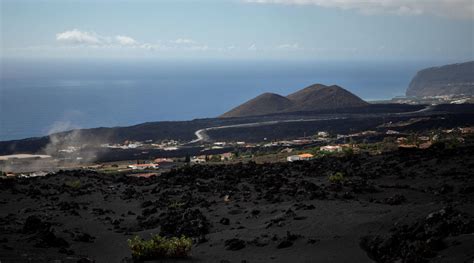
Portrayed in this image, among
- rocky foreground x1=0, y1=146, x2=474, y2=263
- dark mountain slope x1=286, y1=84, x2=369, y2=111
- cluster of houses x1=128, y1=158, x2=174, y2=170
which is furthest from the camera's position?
dark mountain slope x1=286, y1=84, x2=369, y2=111

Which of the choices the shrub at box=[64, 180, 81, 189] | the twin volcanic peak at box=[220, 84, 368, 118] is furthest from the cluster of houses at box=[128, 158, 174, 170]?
the twin volcanic peak at box=[220, 84, 368, 118]

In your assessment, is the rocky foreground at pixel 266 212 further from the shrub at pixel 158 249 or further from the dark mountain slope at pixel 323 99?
the dark mountain slope at pixel 323 99

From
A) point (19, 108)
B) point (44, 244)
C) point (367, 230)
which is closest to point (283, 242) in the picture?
point (367, 230)

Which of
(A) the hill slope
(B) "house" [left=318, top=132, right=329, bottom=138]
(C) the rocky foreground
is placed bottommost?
(B) "house" [left=318, top=132, right=329, bottom=138]

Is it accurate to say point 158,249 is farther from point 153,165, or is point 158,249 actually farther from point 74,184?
point 153,165

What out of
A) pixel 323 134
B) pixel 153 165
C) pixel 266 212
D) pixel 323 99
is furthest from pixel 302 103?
pixel 266 212

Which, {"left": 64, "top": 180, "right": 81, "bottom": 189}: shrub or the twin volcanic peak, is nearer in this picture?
{"left": 64, "top": 180, "right": 81, "bottom": 189}: shrub

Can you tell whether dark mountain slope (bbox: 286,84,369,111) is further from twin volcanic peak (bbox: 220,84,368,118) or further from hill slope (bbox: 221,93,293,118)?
hill slope (bbox: 221,93,293,118)

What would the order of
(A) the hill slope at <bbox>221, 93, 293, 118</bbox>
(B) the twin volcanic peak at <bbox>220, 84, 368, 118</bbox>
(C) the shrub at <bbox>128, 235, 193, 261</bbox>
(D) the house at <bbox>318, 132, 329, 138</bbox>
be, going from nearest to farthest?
(C) the shrub at <bbox>128, 235, 193, 261</bbox>
(D) the house at <bbox>318, 132, 329, 138</bbox>
(A) the hill slope at <bbox>221, 93, 293, 118</bbox>
(B) the twin volcanic peak at <bbox>220, 84, 368, 118</bbox>
